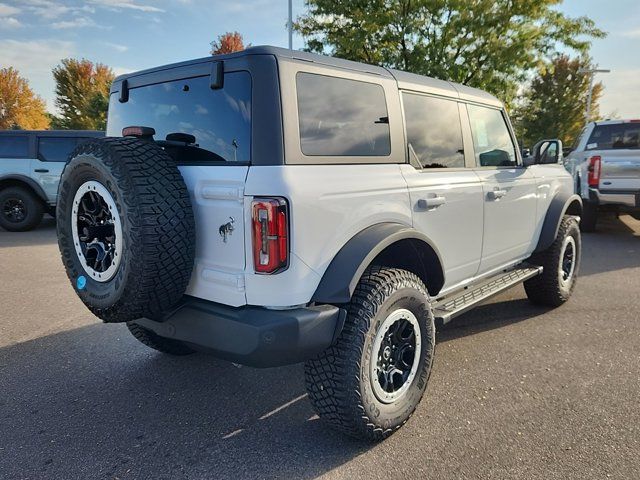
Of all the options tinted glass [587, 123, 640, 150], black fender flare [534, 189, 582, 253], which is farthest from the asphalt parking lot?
tinted glass [587, 123, 640, 150]

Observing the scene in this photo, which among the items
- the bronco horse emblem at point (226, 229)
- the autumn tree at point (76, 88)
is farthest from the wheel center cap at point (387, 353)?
the autumn tree at point (76, 88)

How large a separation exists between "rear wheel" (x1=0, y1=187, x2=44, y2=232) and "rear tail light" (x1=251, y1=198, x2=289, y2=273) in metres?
9.28

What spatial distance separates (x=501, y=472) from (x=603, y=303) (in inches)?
131

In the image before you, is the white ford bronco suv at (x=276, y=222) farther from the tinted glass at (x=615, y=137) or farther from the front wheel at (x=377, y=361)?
the tinted glass at (x=615, y=137)

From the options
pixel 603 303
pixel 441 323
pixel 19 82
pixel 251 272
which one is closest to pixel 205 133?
pixel 251 272

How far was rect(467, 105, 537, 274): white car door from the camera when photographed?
3614mm

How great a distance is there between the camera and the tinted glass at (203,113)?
227 cm

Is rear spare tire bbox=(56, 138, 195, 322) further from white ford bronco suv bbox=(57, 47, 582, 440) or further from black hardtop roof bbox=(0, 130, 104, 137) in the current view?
black hardtop roof bbox=(0, 130, 104, 137)

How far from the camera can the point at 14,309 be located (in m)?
4.79

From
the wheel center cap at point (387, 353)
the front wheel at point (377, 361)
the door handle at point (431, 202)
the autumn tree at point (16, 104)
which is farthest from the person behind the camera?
the autumn tree at point (16, 104)

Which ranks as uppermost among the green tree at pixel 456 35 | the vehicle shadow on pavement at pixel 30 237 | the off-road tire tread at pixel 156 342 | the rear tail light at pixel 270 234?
the green tree at pixel 456 35

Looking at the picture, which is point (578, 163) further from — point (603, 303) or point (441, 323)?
point (441, 323)

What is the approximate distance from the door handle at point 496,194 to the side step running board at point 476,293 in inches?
27.6

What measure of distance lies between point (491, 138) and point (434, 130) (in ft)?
3.17
